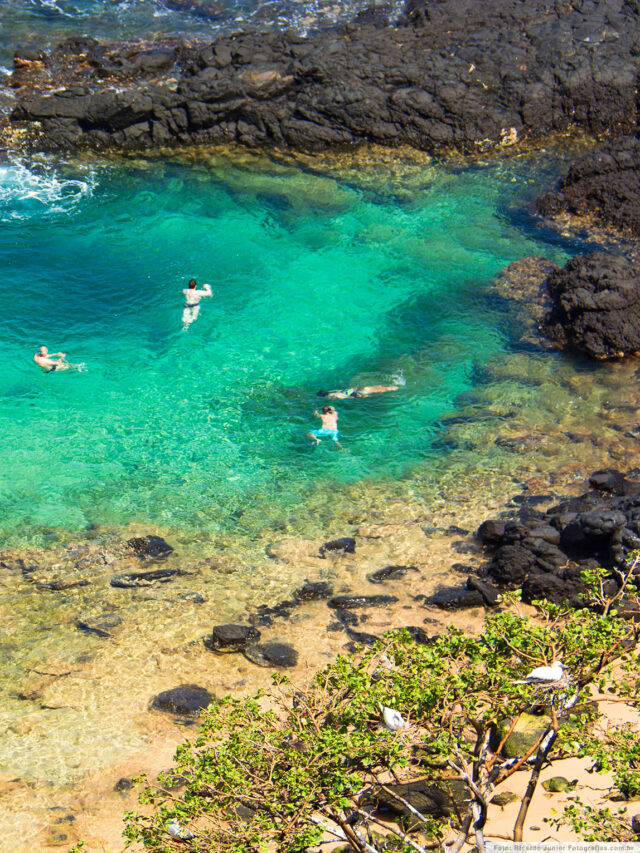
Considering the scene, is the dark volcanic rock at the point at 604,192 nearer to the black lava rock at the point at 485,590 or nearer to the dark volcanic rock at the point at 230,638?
the black lava rock at the point at 485,590

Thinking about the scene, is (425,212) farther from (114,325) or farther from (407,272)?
(114,325)

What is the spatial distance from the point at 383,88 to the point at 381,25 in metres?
6.60

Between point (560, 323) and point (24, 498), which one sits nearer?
point (24, 498)

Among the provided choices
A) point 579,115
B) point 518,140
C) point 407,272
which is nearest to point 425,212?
point 407,272

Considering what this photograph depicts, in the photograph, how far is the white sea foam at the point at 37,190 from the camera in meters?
26.9

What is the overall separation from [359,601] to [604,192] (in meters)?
17.7

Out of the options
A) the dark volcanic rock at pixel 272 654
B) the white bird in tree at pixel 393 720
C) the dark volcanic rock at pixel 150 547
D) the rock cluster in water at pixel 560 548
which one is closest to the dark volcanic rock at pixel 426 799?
the white bird in tree at pixel 393 720

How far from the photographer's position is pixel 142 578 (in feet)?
49.9

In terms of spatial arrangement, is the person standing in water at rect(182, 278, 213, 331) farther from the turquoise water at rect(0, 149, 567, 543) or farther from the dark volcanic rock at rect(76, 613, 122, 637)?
the dark volcanic rock at rect(76, 613, 122, 637)

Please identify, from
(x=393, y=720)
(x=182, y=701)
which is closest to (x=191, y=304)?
(x=182, y=701)

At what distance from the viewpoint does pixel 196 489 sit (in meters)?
18.1

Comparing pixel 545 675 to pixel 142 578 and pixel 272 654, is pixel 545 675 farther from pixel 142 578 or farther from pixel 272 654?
pixel 142 578

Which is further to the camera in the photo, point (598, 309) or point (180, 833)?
point (598, 309)

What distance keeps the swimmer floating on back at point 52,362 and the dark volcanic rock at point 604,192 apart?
15.7 metres
